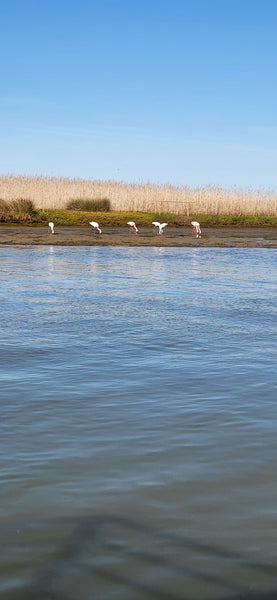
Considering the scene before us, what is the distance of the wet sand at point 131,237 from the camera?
28.8 meters

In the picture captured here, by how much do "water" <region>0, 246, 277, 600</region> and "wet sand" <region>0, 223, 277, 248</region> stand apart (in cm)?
1885

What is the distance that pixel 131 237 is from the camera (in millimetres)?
31266

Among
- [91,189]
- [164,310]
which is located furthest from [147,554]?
[91,189]

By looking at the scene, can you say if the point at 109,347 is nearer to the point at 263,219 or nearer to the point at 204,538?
the point at 204,538

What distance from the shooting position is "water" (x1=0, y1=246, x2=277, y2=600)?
9.76 feet

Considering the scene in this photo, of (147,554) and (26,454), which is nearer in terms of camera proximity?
(147,554)

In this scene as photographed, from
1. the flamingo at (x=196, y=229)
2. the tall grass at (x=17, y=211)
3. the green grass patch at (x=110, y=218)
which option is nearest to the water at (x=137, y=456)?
the flamingo at (x=196, y=229)

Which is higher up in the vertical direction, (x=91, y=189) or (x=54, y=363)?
(x=91, y=189)

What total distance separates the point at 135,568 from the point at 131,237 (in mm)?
28585

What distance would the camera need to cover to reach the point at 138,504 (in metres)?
3.64

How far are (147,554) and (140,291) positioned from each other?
10.7m

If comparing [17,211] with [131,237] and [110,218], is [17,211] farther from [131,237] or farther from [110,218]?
[131,237]

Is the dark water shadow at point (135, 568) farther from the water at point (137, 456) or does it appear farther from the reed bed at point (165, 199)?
the reed bed at point (165, 199)

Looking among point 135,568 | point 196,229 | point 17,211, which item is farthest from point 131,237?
point 135,568
